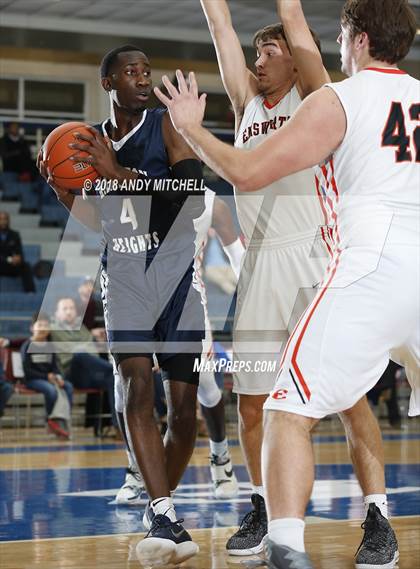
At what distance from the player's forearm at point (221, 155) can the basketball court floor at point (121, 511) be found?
179cm

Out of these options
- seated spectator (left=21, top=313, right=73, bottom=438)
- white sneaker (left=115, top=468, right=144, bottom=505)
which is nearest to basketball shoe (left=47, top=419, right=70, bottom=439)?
seated spectator (left=21, top=313, right=73, bottom=438)

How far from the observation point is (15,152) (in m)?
18.8

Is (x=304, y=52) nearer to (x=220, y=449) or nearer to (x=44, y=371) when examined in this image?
(x=220, y=449)

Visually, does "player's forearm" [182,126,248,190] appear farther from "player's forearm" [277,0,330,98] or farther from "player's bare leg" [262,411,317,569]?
"player's forearm" [277,0,330,98]

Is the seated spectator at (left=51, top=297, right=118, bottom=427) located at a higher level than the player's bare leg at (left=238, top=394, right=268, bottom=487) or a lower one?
higher

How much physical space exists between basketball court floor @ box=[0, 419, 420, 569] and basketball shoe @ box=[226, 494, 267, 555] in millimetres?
81

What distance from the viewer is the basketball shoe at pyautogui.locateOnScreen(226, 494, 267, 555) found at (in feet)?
15.7

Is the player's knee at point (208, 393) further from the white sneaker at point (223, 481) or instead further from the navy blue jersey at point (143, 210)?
the navy blue jersey at point (143, 210)

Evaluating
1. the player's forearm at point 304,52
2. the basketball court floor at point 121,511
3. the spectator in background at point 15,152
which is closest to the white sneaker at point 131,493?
the basketball court floor at point 121,511

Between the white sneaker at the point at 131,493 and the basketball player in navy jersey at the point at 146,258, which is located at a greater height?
the basketball player in navy jersey at the point at 146,258

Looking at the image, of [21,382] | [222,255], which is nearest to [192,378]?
[21,382]

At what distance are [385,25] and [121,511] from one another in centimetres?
353

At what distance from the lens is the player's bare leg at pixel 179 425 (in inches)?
192

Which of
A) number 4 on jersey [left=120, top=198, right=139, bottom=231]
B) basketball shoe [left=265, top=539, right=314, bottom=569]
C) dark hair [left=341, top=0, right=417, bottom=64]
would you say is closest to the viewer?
basketball shoe [left=265, top=539, right=314, bottom=569]
